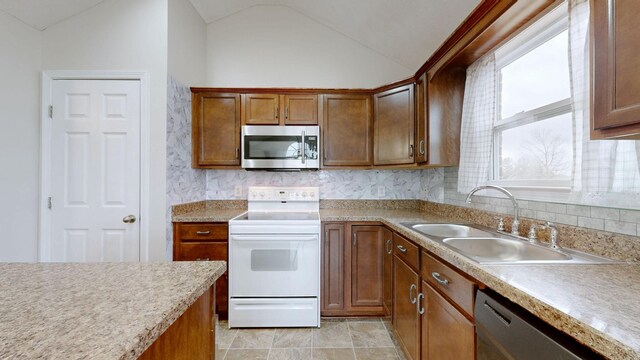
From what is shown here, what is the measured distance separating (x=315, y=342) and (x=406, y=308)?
0.79 meters

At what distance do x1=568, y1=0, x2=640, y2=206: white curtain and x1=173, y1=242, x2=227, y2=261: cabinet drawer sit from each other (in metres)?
2.31

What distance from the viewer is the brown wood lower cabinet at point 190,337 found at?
67cm

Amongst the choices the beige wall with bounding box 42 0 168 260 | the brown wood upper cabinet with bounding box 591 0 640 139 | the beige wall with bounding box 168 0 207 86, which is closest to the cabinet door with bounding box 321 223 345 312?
the beige wall with bounding box 42 0 168 260

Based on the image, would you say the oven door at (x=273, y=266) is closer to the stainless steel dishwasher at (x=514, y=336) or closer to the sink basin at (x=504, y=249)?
the sink basin at (x=504, y=249)

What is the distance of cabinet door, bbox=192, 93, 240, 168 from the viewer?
2.61 m

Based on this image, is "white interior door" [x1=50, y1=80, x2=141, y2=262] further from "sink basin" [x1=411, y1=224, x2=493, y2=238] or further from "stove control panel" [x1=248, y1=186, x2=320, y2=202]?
"sink basin" [x1=411, y1=224, x2=493, y2=238]

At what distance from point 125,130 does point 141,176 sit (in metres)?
0.40

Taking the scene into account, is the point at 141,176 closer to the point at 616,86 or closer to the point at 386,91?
the point at 386,91

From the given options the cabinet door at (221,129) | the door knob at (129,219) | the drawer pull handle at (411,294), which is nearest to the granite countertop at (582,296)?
the drawer pull handle at (411,294)

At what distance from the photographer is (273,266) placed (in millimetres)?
2217

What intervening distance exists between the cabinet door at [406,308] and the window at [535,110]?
0.91 m

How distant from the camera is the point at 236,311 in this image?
2197mm

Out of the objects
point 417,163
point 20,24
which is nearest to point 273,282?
point 417,163

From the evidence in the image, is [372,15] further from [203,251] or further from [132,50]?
[203,251]
